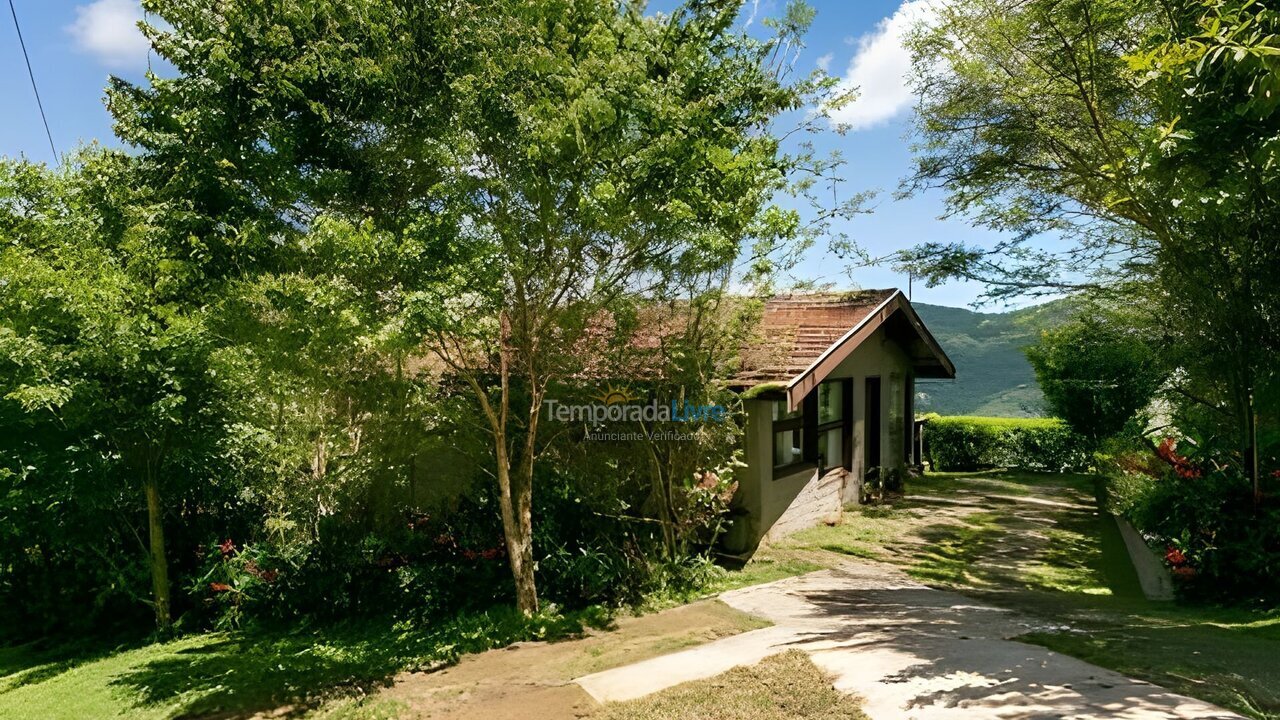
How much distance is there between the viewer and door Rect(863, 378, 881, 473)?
1395 cm

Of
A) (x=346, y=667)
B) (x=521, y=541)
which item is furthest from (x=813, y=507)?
(x=346, y=667)

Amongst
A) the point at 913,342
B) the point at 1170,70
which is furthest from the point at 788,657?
the point at 913,342

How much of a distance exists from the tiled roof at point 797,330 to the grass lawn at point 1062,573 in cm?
264

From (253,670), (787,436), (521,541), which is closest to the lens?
(253,670)

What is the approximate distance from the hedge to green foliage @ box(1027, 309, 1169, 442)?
119 cm

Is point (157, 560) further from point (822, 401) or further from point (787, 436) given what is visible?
point (822, 401)

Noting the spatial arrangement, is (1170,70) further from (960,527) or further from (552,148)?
(960,527)

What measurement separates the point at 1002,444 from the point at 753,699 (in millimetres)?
18092

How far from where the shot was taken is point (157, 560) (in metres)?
8.86

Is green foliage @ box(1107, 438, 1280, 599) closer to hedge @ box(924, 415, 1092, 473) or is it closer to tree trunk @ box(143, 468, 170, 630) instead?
hedge @ box(924, 415, 1092, 473)

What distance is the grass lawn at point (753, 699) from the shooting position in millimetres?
4449

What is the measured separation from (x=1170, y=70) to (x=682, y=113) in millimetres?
3724

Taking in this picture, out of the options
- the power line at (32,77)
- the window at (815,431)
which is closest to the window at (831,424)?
the window at (815,431)

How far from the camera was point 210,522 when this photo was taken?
375 inches
